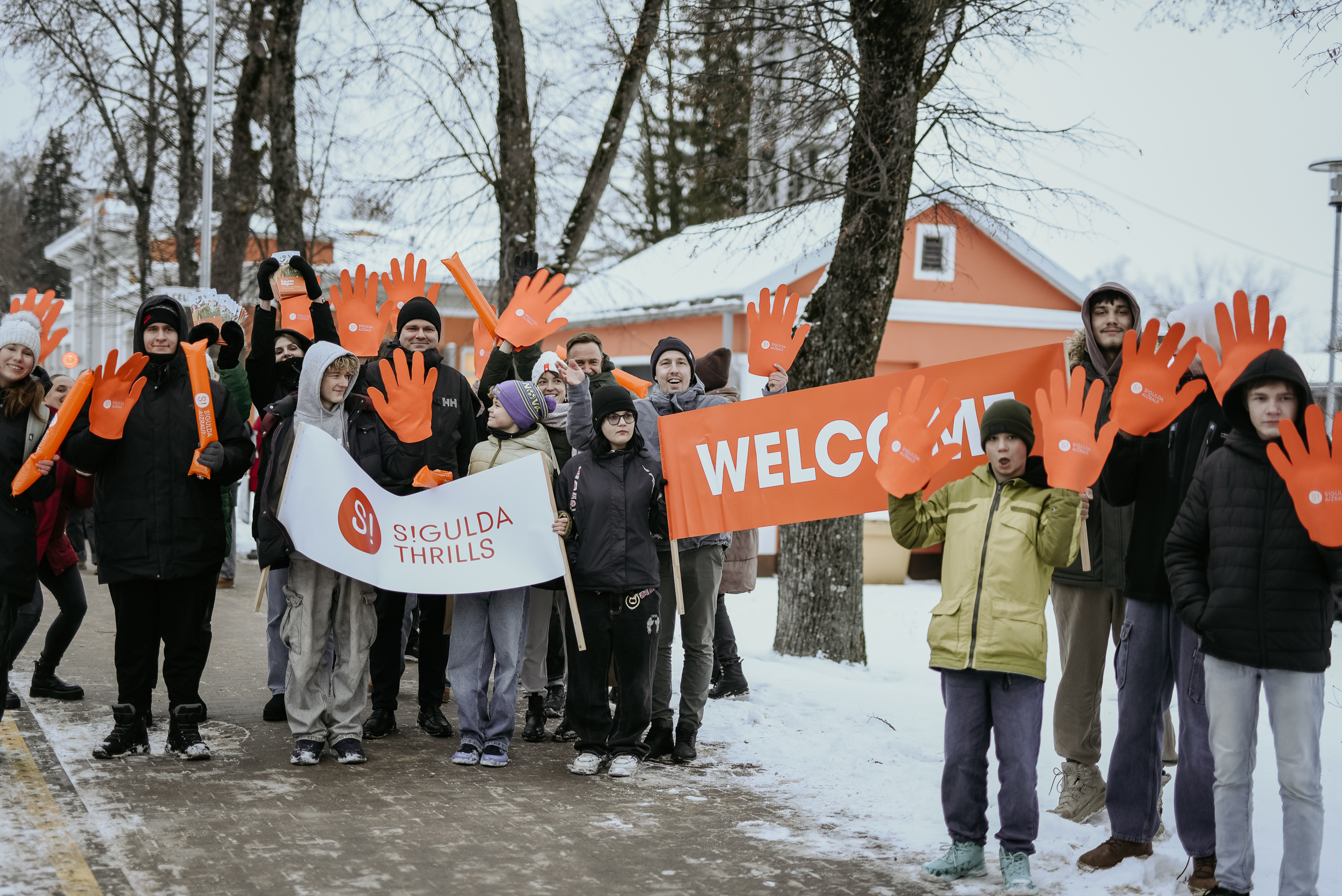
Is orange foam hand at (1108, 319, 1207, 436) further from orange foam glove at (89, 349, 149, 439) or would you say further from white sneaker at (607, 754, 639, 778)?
orange foam glove at (89, 349, 149, 439)

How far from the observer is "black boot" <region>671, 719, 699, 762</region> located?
21.5ft

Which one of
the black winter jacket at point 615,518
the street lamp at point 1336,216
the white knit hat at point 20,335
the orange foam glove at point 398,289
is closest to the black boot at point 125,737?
the white knit hat at point 20,335

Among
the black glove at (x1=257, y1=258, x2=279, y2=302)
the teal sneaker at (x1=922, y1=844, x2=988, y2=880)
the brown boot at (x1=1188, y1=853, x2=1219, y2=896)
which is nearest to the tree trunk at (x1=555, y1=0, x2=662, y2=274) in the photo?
the black glove at (x1=257, y1=258, x2=279, y2=302)

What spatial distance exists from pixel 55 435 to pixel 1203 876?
18.4 feet

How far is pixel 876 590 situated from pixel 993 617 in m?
10.7

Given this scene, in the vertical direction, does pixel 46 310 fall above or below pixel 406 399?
above

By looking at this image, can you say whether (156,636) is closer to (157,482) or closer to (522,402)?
(157,482)

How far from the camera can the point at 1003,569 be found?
471 cm

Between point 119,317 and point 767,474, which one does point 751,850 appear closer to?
point 767,474

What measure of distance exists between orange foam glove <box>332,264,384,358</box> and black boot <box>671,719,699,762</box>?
10.6ft

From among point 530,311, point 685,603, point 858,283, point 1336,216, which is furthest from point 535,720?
point 1336,216

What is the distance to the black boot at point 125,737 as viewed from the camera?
6.14 m

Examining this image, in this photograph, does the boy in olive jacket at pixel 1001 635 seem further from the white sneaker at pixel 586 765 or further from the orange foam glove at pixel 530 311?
the orange foam glove at pixel 530 311

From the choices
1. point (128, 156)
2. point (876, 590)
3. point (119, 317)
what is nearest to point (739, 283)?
point (876, 590)
